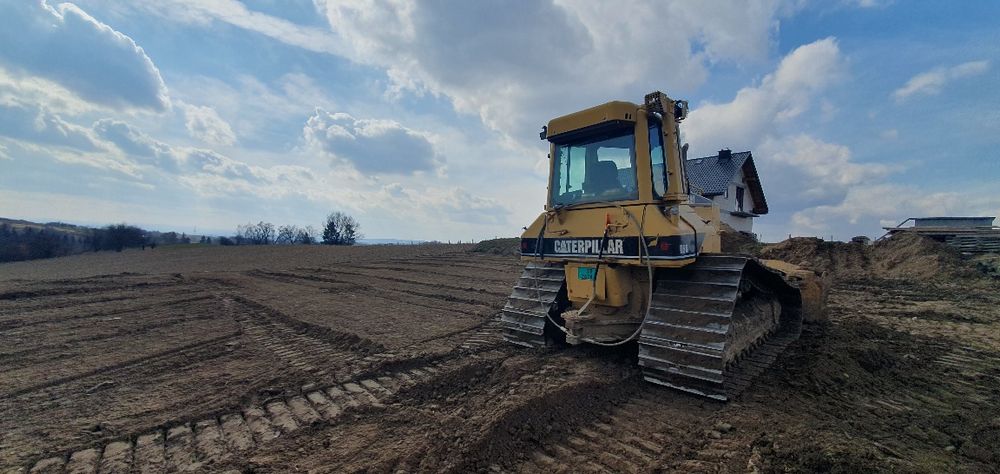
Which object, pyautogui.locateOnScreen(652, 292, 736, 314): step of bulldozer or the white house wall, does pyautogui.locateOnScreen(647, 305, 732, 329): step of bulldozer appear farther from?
the white house wall

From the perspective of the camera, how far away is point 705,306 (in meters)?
3.86

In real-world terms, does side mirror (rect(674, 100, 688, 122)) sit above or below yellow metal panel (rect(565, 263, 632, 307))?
above

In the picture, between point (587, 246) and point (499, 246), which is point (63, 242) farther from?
point (587, 246)

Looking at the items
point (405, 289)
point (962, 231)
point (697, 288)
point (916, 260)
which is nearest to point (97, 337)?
point (405, 289)

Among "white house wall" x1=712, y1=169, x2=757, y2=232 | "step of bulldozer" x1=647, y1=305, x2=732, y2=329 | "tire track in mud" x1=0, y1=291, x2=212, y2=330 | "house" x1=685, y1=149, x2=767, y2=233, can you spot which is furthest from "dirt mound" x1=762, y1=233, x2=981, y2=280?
"tire track in mud" x1=0, y1=291, x2=212, y2=330

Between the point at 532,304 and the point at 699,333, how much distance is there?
2.06m

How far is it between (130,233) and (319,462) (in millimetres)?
43228

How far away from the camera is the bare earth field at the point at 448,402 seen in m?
2.78

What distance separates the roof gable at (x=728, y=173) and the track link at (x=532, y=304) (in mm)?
17562

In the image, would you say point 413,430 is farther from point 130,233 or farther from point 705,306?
point 130,233

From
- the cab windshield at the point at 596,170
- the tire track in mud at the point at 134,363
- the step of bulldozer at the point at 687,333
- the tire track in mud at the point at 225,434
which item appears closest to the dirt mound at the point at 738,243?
the cab windshield at the point at 596,170

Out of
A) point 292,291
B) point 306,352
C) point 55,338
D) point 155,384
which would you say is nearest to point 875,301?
point 306,352

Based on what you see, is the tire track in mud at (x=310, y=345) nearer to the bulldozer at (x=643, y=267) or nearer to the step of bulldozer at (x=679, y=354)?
the bulldozer at (x=643, y=267)

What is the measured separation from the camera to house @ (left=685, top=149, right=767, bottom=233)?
70.2 feet
